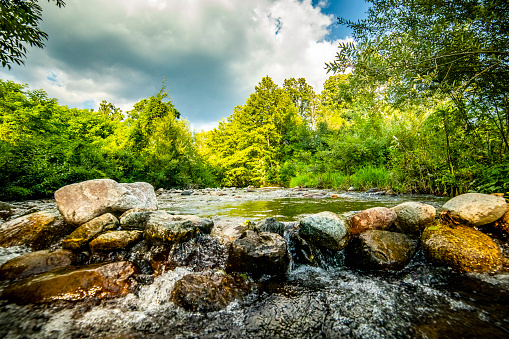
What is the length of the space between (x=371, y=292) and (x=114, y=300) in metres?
2.53

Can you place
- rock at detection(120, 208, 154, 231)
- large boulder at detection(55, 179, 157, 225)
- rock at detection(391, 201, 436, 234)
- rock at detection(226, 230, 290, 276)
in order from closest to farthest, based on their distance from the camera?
rock at detection(226, 230, 290, 276) < rock at detection(391, 201, 436, 234) < rock at detection(120, 208, 154, 231) < large boulder at detection(55, 179, 157, 225)

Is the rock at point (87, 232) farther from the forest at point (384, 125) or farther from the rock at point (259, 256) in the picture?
the forest at point (384, 125)

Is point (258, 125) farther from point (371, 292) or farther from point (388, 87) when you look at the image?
point (371, 292)

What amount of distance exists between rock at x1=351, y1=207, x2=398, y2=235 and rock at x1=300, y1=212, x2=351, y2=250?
229 millimetres

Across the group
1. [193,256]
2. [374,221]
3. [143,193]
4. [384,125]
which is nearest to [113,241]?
[193,256]

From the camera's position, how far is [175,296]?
1.99 m

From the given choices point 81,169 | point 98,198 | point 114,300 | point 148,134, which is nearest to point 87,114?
point 148,134

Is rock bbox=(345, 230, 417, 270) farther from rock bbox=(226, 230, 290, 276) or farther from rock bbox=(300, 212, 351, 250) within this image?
rock bbox=(226, 230, 290, 276)

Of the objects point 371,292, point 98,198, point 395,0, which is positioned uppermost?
point 395,0

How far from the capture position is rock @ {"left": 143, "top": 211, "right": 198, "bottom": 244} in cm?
274

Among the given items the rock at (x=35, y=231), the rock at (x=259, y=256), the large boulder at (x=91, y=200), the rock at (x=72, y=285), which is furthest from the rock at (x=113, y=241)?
the rock at (x=259, y=256)

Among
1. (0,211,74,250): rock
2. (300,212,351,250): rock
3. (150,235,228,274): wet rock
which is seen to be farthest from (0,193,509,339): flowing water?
(0,211,74,250): rock

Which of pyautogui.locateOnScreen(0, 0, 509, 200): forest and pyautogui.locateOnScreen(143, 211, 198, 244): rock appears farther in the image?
pyautogui.locateOnScreen(0, 0, 509, 200): forest

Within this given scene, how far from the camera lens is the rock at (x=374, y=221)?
9.70 feet
